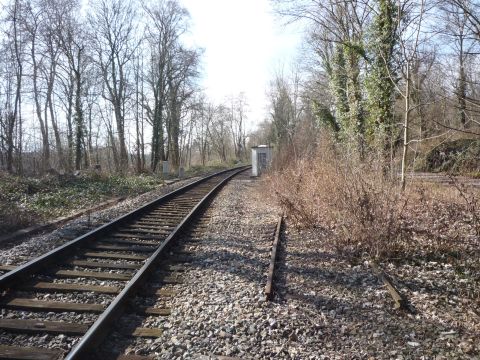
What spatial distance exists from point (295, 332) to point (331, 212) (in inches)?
169

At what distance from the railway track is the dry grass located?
3142 mm

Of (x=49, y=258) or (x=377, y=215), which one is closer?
(x=49, y=258)

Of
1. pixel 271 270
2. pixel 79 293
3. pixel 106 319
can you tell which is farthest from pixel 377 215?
pixel 79 293

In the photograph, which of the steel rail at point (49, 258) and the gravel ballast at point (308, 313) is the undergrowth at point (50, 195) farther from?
the gravel ballast at point (308, 313)

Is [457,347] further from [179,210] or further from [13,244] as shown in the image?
[179,210]

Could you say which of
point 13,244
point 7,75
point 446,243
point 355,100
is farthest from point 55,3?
point 446,243

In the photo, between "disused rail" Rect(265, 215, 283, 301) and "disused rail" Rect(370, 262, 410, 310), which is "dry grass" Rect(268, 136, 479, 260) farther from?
"disused rail" Rect(265, 215, 283, 301)

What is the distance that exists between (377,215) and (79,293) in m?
4.73

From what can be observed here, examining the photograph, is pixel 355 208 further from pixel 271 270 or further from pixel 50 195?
pixel 50 195

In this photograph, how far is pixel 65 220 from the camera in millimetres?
8875

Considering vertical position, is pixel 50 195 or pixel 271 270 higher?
pixel 50 195

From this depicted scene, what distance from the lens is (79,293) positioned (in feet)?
14.5

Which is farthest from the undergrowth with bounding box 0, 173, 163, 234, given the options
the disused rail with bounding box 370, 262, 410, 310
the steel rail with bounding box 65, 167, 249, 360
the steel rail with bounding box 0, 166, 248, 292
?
the disused rail with bounding box 370, 262, 410, 310

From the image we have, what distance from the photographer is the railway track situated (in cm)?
330
